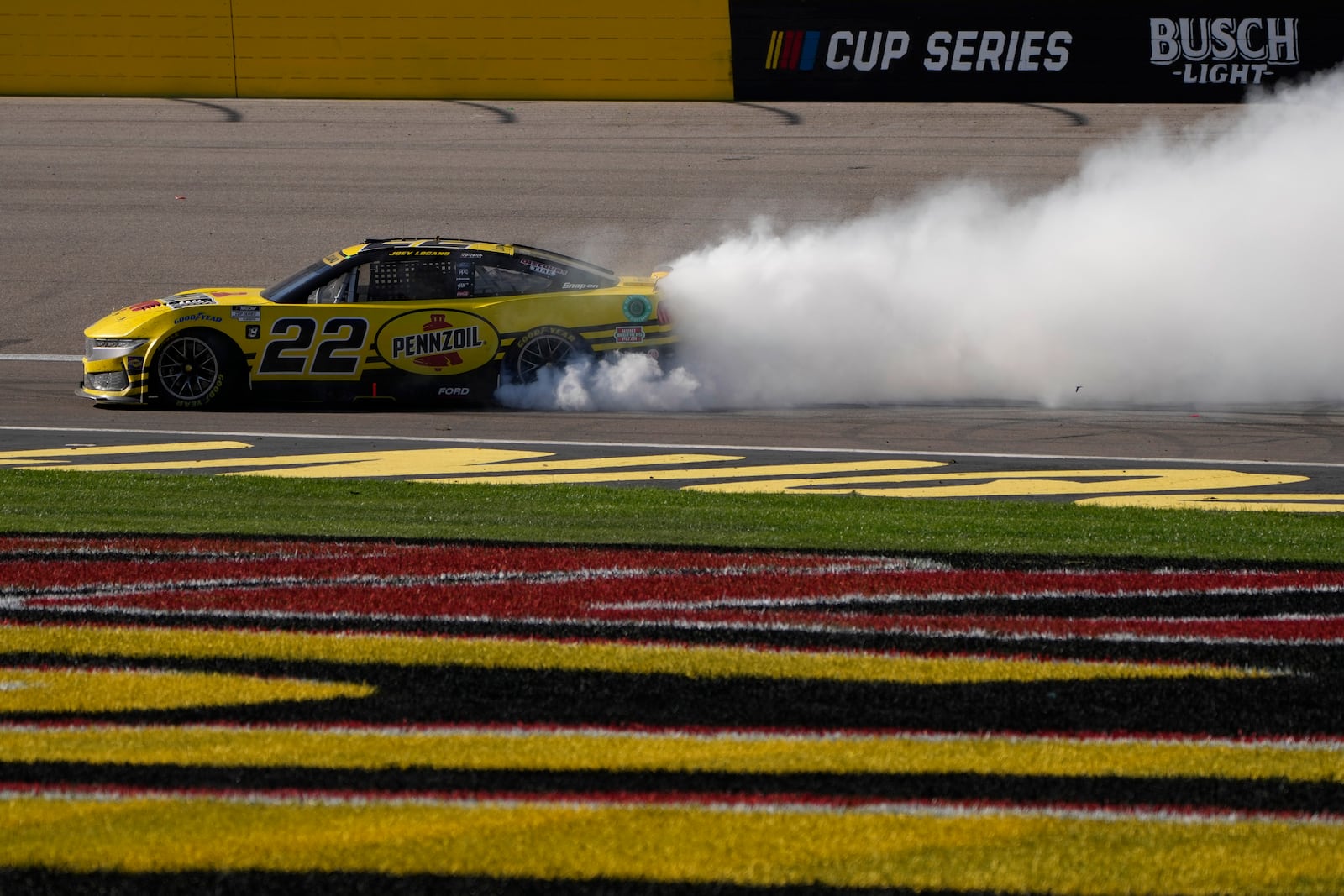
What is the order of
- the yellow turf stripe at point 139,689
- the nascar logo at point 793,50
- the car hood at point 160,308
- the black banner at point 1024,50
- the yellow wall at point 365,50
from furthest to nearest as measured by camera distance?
1. the yellow wall at point 365,50
2. the nascar logo at point 793,50
3. the black banner at point 1024,50
4. the car hood at point 160,308
5. the yellow turf stripe at point 139,689

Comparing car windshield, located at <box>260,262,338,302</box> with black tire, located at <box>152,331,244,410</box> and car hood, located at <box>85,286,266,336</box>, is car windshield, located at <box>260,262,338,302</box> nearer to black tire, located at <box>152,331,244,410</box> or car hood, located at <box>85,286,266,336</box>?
car hood, located at <box>85,286,266,336</box>

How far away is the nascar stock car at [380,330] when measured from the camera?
12266 mm

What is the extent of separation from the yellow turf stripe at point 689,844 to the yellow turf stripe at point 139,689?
0.97 m

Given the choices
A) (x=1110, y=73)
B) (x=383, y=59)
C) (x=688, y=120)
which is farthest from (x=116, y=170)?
(x=1110, y=73)

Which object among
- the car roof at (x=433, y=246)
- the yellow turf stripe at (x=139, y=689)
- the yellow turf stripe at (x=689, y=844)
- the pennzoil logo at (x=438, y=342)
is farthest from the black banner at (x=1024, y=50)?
the yellow turf stripe at (x=689, y=844)

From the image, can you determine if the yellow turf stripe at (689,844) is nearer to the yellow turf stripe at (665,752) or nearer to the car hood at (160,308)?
the yellow turf stripe at (665,752)

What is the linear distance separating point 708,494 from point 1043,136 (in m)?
13.6

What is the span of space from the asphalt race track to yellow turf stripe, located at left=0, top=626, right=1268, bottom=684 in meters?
4.32

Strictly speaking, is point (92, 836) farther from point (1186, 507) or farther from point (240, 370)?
point (240, 370)

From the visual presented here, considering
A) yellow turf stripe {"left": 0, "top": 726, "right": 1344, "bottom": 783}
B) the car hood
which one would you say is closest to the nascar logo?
the car hood

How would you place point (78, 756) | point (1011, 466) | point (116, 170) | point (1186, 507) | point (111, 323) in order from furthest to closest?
point (116, 170) → point (111, 323) → point (1011, 466) → point (1186, 507) → point (78, 756)

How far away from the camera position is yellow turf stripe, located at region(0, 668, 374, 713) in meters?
5.13

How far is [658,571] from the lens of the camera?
7.31m

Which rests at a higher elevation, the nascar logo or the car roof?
the nascar logo
